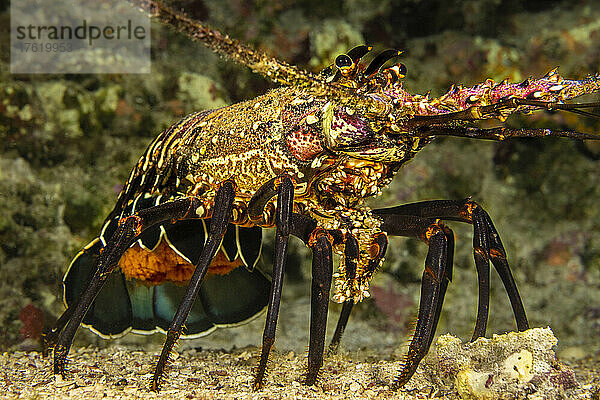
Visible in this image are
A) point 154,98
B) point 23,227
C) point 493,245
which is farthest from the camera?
point 154,98

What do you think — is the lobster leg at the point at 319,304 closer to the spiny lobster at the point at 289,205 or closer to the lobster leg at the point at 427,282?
the spiny lobster at the point at 289,205

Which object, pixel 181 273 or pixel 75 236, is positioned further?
pixel 75 236

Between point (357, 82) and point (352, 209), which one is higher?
point (357, 82)

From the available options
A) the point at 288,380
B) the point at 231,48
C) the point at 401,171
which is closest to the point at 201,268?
the point at 288,380

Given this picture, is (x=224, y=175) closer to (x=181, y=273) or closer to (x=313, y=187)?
(x=313, y=187)

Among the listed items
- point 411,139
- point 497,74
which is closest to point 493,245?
point 411,139

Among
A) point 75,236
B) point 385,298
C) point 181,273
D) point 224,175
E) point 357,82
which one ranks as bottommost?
point 385,298
